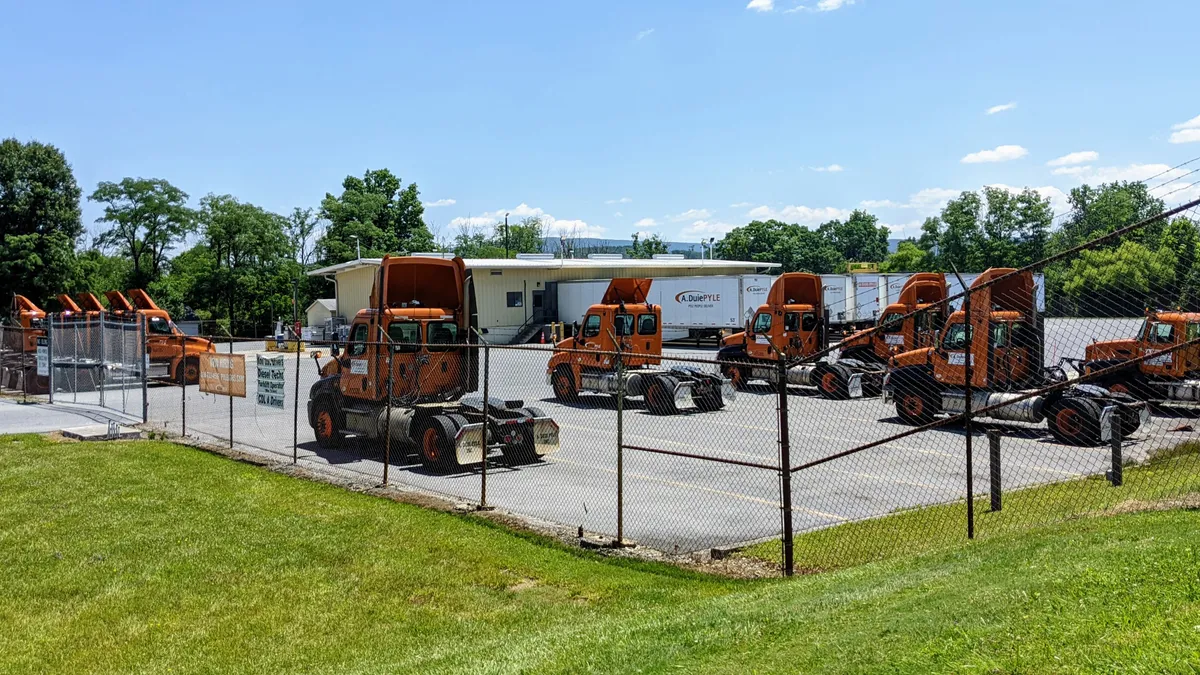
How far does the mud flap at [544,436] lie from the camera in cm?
1415

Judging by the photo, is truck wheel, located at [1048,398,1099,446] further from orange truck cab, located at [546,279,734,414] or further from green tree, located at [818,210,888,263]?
green tree, located at [818,210,888,263]

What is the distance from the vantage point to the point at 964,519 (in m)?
9.88

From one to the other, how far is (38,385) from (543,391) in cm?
1591

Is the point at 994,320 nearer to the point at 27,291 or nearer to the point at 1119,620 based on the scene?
the point at 1119,620

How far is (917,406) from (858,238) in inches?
5809

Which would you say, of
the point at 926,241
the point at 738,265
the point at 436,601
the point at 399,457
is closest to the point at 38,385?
the point at 399,457

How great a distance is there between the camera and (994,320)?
56.2ft

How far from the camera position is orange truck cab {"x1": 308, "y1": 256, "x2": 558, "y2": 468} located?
13.9 m

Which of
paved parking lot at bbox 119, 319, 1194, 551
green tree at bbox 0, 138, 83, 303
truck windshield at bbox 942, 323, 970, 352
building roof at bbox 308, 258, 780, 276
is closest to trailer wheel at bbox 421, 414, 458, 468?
paved parking lot at bbox 119, 319, 1194, 551

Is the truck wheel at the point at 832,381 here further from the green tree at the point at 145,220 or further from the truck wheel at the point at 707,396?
the green tree at the point at 145,220

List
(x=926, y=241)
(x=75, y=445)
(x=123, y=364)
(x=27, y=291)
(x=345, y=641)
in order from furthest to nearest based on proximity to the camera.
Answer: (x=926, y=241), (x=27, y=291), (x=123, y=364), (x=75, y=445), (x=345, y=641)

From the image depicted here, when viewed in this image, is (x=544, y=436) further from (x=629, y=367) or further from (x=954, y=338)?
(x=954, y=338)

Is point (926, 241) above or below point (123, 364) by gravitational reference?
above

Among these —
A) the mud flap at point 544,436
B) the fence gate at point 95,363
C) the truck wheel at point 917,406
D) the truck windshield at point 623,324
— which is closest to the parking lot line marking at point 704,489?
the mud flap at point 544,436
